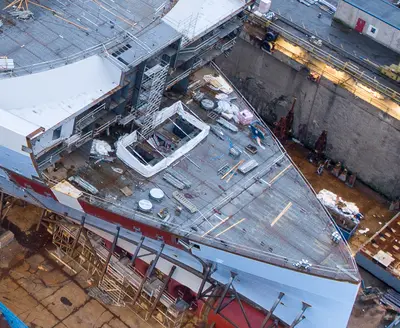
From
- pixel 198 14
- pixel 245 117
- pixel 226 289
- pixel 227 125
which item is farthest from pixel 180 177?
pixel 198 14

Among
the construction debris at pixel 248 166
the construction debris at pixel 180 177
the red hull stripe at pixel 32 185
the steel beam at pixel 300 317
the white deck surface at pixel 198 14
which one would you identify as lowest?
the steel beam at pixel 300 317

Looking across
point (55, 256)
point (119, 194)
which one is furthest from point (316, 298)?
point (55, 256)

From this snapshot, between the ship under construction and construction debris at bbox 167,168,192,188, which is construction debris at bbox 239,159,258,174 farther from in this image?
construction debris at bbox 167,168,192,188

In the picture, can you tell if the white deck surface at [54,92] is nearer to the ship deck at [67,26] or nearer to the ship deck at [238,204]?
the ship deck at [67,26]

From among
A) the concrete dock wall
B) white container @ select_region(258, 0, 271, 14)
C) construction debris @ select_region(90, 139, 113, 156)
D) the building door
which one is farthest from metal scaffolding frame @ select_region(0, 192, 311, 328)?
the building door

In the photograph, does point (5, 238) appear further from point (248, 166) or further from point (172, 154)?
point (248, 166)

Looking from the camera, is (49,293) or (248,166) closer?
(248,166)

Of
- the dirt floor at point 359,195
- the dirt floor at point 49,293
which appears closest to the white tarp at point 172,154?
the dirt floor at point 49,293

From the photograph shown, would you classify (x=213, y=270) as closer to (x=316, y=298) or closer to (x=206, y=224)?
(x=206, y=224)
